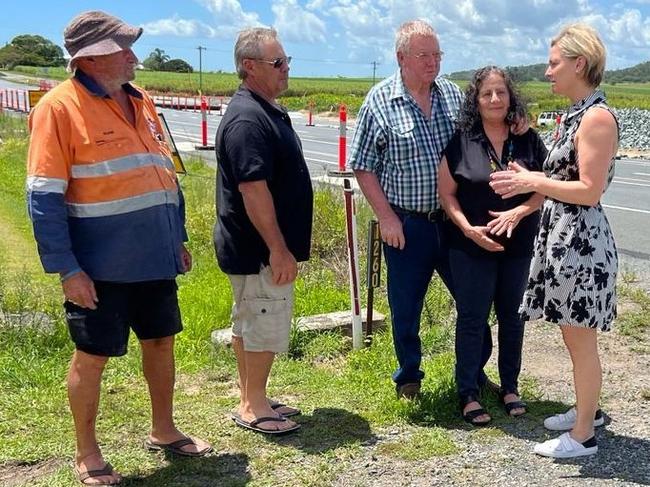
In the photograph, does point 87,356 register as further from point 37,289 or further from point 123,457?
point 37,289

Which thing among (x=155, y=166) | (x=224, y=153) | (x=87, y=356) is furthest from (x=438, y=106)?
(x=87, y=356)

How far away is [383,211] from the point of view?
Result: 3973mm

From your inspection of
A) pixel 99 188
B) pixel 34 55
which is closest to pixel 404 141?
pixel 99 188

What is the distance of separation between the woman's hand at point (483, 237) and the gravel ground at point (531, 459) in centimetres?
95

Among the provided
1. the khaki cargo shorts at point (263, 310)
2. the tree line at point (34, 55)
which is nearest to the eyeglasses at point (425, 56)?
the khaki cargo shorts at point (263, 310)

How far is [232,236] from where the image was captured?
12.1 ft

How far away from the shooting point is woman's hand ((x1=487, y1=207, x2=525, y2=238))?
3668mm

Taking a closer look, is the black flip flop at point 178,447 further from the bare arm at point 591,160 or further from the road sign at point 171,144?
the bare arm at point 591,160

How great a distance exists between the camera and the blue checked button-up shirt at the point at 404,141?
12.8 feet

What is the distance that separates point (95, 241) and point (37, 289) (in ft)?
13.5

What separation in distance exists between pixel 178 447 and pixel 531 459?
1.69 meters

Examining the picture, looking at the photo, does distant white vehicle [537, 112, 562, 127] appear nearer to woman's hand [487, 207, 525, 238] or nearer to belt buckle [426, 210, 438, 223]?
belt buckle [426, 210, 438, 223]

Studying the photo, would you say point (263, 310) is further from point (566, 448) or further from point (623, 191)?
point (623, 191)

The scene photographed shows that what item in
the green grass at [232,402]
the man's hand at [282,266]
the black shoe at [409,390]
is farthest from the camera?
the black shoe at [409,390]
